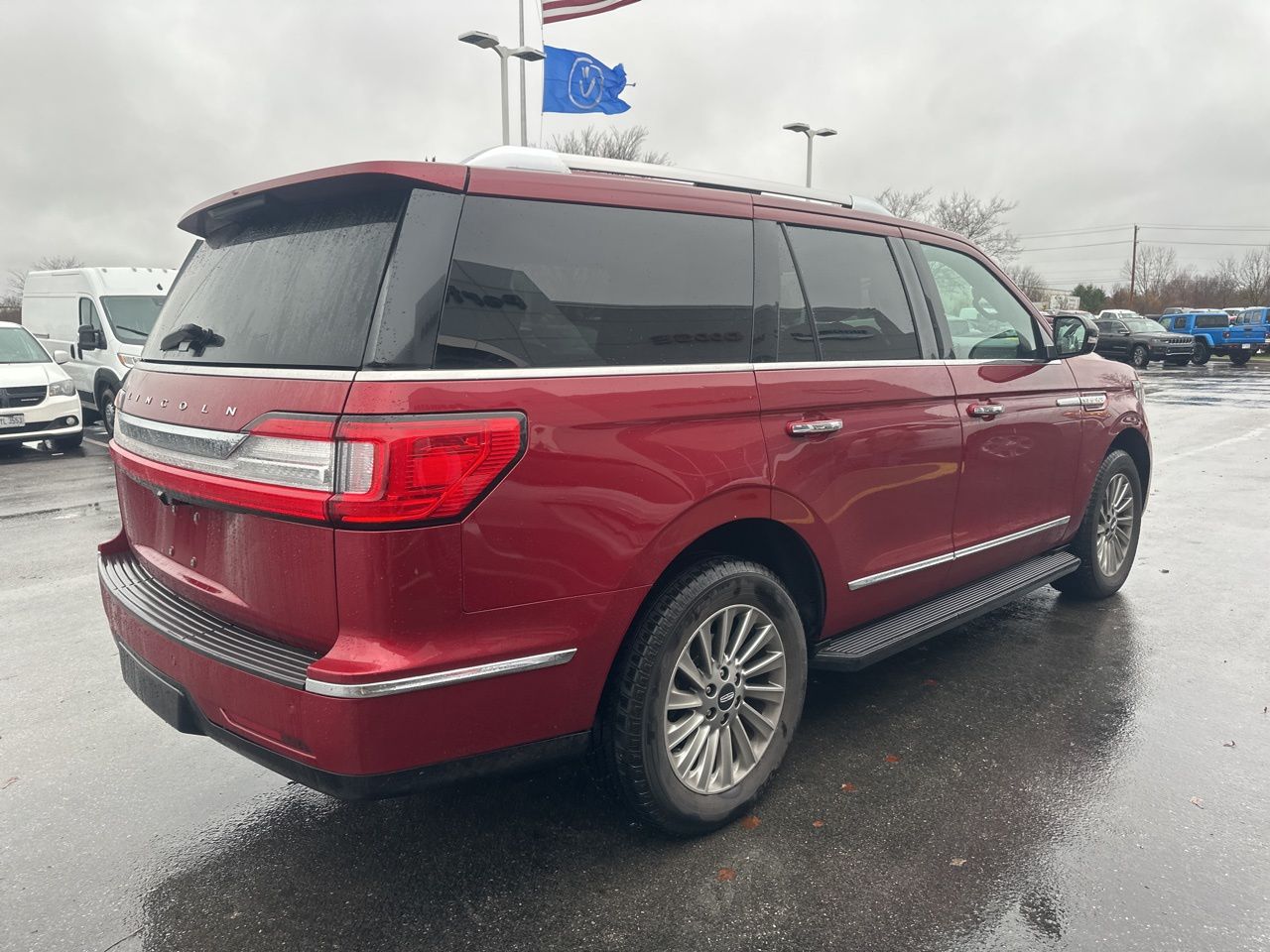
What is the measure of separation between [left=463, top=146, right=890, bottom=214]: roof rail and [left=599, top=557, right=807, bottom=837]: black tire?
1246 mm

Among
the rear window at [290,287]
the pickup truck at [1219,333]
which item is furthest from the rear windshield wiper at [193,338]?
the pickup truck at [1219,333]

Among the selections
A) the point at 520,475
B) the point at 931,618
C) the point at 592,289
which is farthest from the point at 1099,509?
the point at 520,475

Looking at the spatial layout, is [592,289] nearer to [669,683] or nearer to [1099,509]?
[669,683]

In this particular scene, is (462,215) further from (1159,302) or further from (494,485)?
(1159,302)

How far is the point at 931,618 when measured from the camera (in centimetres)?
364

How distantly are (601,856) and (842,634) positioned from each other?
4.09ft

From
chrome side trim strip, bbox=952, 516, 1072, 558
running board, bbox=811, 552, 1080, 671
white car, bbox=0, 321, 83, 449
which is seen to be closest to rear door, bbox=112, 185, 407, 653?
running board, bbox=811, 552, 1080, 671

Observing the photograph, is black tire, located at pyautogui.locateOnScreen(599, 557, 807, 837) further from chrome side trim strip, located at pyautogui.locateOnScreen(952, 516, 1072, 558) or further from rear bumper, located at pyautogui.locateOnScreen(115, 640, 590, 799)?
chrome side trim strip, located at pyautogui.locateOnScreen(952, 516, 1072, 558)

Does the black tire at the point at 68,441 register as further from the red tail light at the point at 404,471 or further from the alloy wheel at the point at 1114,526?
the alloy wheel at the point at 1114,526

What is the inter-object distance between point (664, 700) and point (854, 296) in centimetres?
171

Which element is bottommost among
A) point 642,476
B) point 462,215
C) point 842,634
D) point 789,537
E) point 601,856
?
point 601,856

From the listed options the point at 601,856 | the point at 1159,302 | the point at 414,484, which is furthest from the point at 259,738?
the point at 1159,302

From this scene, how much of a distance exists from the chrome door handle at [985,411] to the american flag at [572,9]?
14.3 m

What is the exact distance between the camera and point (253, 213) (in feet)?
8.92
